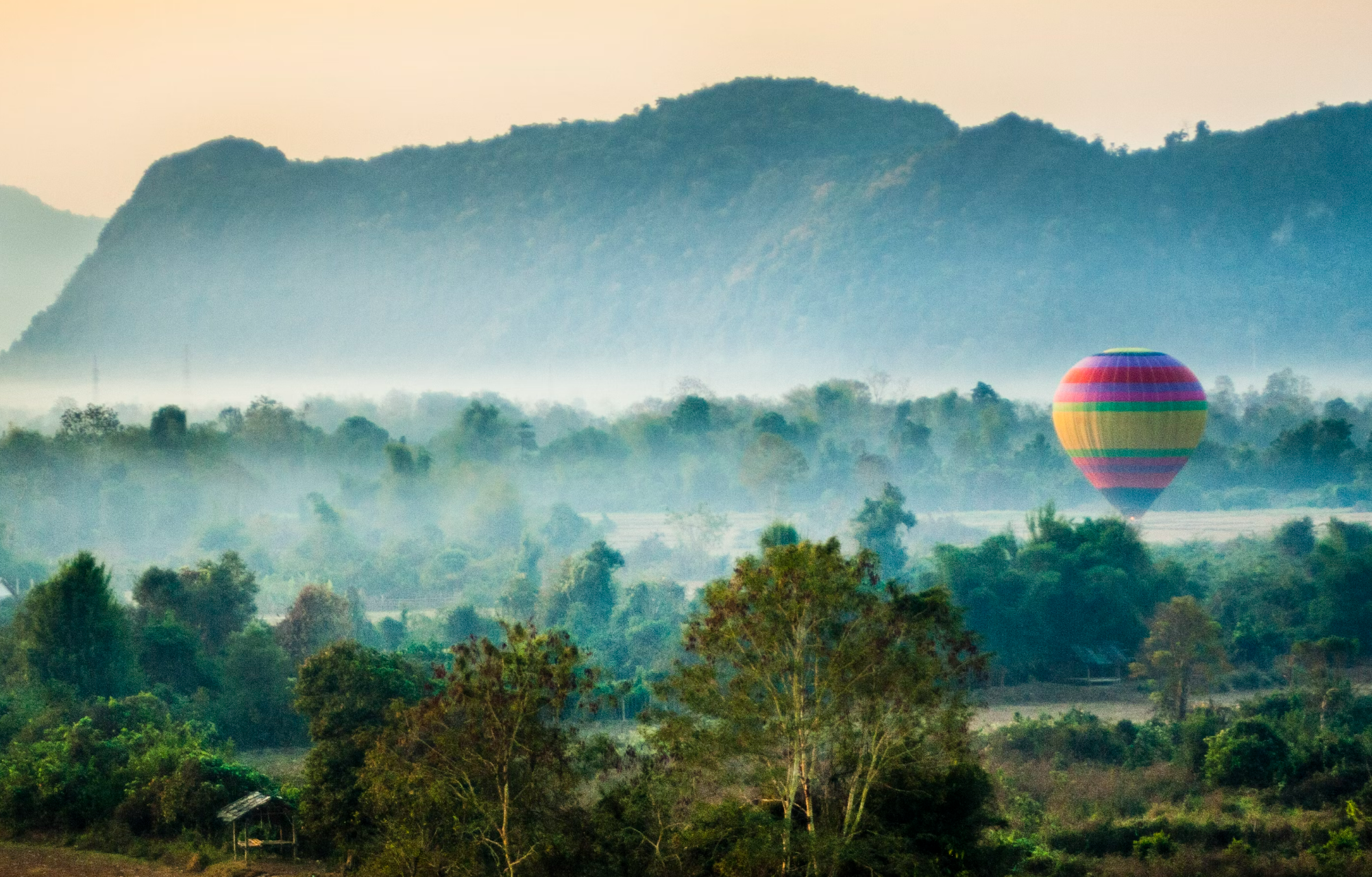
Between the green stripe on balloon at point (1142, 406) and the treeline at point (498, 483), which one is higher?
the green stripe on balloon at point (1142, 406)

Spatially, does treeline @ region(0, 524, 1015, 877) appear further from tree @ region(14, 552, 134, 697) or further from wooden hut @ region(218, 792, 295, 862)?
tree @ region(14, 552, 134, 697)

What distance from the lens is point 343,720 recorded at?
26.1 meters

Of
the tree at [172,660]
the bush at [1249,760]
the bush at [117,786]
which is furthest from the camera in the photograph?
the tree at [172,660]

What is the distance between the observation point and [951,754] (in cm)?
1966

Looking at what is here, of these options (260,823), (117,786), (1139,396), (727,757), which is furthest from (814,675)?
(1139,396)

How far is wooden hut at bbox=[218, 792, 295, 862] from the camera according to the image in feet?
78.2

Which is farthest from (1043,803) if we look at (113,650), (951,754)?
(113,650)

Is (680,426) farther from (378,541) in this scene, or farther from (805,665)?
(805,665)

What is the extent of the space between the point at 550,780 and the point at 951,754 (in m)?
5.43

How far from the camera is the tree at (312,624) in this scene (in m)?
41.7

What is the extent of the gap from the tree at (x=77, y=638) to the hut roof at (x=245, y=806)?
13.2 m

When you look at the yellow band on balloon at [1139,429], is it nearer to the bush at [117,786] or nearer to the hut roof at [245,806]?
the bush at [117,786]

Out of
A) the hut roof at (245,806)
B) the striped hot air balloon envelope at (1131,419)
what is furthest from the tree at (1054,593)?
the hut roof at (245,806)

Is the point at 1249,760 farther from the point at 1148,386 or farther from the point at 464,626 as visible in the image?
the point at 1148,386
